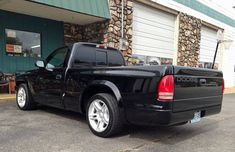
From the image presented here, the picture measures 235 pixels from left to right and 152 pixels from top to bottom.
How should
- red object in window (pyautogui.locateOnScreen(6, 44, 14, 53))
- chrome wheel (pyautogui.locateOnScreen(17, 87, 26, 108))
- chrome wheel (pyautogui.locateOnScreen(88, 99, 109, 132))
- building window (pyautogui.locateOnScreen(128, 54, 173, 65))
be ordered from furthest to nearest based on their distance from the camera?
1. building window (pyautogui.locateOnScreen(128, 54, 173, 65))
2. red object in window (pyautogui.locateOnScreen(6, 44, 14, 53))
3. chrome wheel (pyautogui.locateOnScreen(17, 87, 26, 108))
4. chrome wheel (pyautogui.locateOnScreen(88, 99, 109, 132))

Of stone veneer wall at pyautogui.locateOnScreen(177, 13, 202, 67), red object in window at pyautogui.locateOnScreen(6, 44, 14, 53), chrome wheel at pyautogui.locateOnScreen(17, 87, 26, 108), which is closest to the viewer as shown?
chrome wheel at pyautogui.locateOnScreen(17, 87, 26, 108)

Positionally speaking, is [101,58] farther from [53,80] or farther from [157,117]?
[157,117]

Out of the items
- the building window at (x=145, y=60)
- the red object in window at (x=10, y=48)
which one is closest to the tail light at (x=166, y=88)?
the red object in window at (x=10, y=48)

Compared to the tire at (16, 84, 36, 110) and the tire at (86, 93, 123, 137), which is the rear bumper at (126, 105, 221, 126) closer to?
the tire at (86, 93, 123, 137)

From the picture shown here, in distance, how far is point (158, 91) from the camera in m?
4.36

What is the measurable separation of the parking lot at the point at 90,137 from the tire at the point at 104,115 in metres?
0.16

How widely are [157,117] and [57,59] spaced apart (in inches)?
125

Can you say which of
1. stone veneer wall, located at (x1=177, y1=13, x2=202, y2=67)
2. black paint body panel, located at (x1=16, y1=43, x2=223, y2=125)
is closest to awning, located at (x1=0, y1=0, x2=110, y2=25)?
black paint body panel, located at (x1=16, y1=43, x2=223, y2=125)

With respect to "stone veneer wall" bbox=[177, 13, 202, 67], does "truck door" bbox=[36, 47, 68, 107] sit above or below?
below

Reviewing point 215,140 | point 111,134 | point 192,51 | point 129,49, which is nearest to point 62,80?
point 111,134

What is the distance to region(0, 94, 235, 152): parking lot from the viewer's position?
14.9 ft

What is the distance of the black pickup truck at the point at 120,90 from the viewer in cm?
441

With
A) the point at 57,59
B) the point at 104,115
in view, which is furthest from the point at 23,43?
the point at 104,115

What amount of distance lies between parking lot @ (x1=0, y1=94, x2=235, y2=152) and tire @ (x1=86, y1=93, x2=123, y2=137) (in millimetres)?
160
